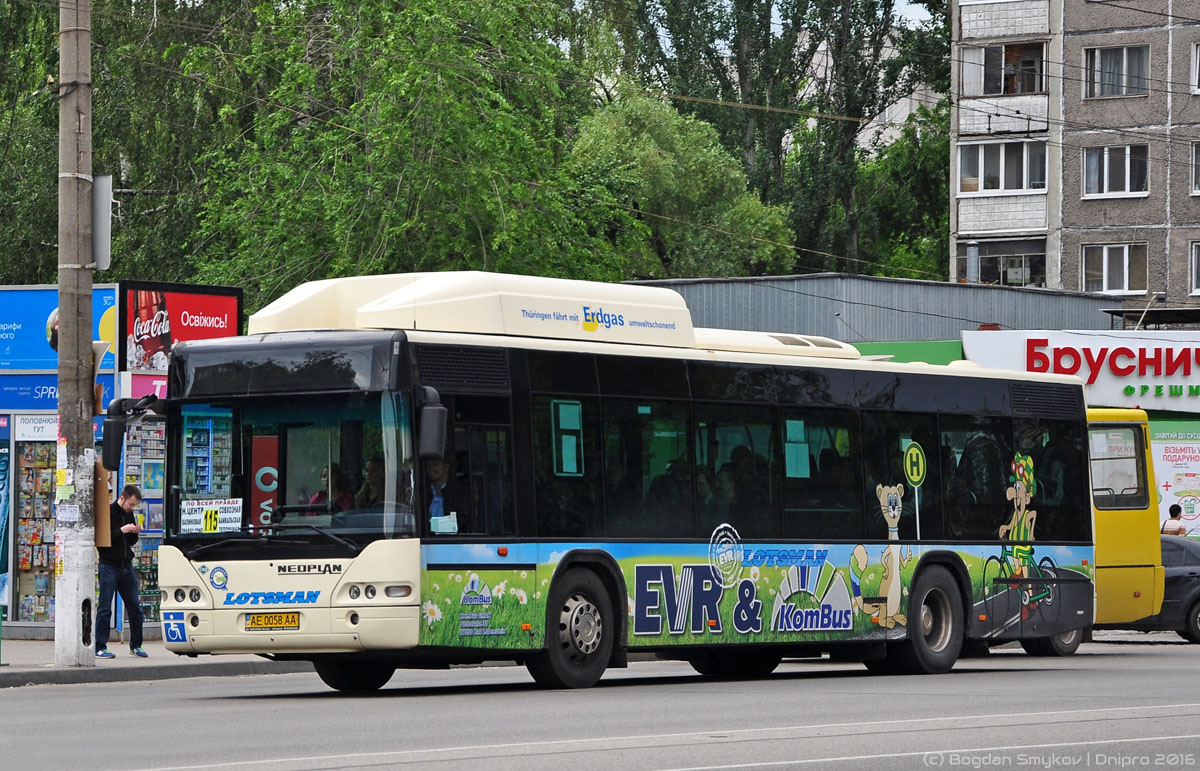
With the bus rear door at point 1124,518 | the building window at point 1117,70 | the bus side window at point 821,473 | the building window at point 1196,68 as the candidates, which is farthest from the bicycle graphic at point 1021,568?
the building window at point 1117,70

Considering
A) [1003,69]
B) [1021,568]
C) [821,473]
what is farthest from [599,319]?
[1003,69]

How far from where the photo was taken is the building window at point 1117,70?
57875 millimetres

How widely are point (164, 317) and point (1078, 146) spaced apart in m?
39.3

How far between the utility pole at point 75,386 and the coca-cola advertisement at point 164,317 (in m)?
3.82

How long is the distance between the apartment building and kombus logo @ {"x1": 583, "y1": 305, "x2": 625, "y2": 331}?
1636 inches

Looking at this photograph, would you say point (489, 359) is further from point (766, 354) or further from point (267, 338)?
point (766, 354)

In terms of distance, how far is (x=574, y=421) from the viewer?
53.9 feet

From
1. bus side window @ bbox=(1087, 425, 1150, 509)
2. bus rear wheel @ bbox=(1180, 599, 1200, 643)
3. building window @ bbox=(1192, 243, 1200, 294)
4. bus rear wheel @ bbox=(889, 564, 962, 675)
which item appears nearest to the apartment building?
building window @ bbox=(1192, 243, 1200, 294)

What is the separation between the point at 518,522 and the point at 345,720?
3.18 meters

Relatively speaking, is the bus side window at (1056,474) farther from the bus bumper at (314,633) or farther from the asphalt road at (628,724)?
the bus bumper at (314,633)

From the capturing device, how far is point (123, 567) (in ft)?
70.7

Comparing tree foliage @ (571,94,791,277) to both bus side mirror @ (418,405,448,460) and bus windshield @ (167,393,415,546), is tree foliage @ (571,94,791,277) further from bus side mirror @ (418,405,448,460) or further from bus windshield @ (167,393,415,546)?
bus side mirror @ (418,405,448,460)

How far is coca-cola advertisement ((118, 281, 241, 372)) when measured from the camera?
2402cm

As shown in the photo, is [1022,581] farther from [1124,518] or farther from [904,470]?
[1124,518]
